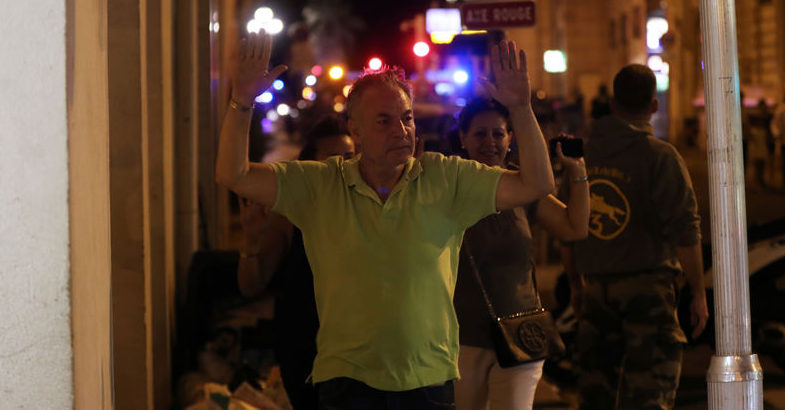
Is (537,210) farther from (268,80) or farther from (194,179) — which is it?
(194,179)

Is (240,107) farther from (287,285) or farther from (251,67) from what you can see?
(287,285)

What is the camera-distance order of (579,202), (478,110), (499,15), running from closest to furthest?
(579,202)
(478,110)
(499,15)

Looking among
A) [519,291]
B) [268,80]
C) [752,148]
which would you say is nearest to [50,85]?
[268,80]

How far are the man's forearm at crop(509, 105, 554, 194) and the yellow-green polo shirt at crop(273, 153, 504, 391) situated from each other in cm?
14

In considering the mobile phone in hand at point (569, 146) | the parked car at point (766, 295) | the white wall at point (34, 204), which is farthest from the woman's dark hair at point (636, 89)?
the white wall at point (34, 204)

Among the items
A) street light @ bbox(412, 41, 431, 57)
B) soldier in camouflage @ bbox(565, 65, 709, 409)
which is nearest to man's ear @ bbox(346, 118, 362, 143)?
soldier in camouflage @ bbox(565, 65, 709, 409)

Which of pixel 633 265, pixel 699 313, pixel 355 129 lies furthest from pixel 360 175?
pixel 699 313

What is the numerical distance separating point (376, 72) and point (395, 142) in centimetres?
32

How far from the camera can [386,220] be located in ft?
14.6

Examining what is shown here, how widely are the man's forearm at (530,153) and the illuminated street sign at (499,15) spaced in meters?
10.1

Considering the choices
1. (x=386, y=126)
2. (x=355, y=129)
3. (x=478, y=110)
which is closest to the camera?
(x=386, y=126)

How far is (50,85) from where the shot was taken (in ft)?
13.5

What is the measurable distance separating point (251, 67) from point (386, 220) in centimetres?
69

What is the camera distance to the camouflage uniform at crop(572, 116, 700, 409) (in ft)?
21.7
